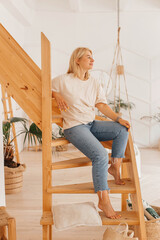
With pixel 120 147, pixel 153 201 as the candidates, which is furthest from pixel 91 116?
pixel 153 201

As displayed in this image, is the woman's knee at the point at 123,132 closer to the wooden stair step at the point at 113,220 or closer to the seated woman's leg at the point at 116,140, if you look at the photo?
the seated woman's leg at the point at 116,140

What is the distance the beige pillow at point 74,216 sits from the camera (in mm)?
2354

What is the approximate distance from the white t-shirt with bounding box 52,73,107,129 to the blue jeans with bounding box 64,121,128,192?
0.07 meters

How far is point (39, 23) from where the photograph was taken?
7.33m

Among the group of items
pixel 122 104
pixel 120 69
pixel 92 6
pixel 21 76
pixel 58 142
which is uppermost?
pixel 92 6

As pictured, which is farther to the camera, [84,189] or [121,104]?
[121,104]

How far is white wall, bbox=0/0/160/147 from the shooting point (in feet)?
23.8

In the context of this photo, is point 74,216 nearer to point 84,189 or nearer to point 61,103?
point 84,189

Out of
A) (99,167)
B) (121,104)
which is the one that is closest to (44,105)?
(99,167)

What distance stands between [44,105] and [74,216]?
88 cm

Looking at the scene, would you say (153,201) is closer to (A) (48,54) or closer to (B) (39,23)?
(A) (48,54)

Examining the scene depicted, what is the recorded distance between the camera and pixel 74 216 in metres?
2.41

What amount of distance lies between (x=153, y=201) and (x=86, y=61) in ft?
6.77

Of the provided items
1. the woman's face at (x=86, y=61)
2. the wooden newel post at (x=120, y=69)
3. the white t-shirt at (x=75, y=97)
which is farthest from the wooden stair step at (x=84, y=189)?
the wooden newel post at (x=120, y=69)
